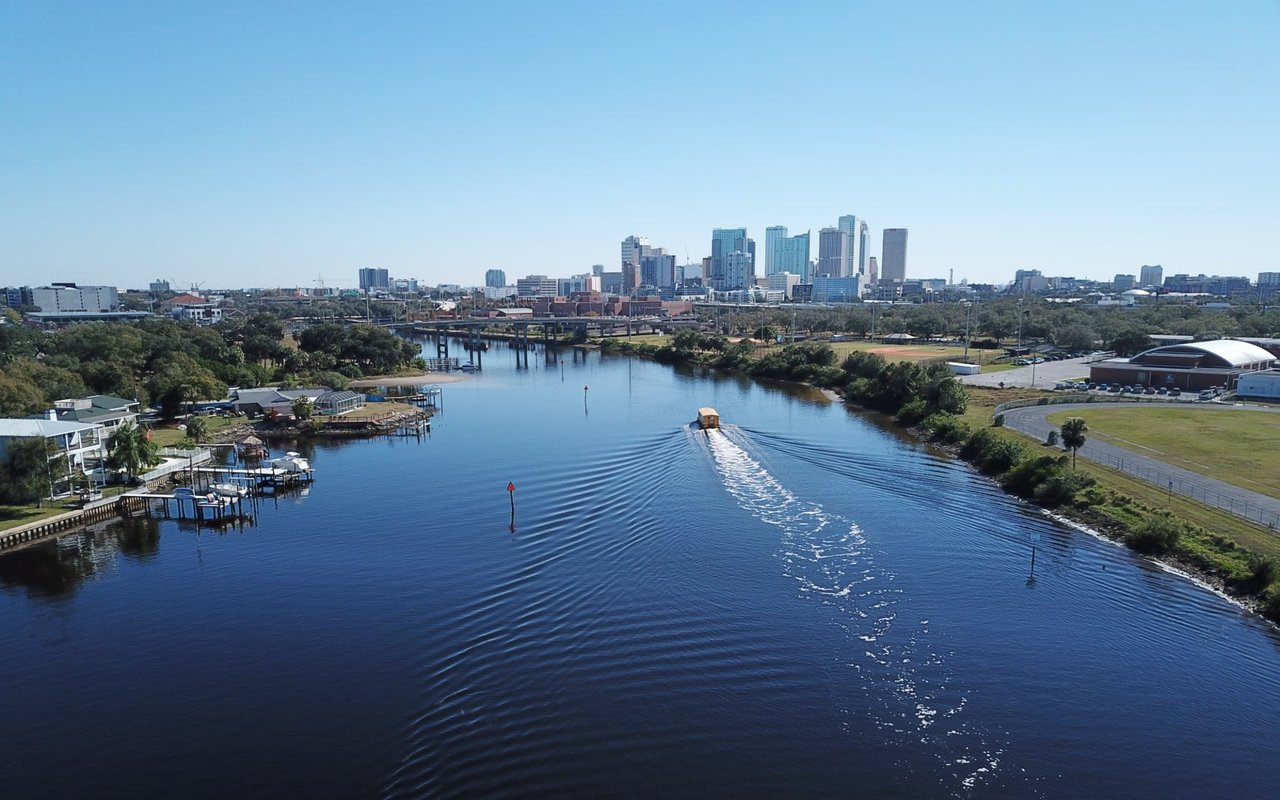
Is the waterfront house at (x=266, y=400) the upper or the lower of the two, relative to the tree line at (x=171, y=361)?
lower

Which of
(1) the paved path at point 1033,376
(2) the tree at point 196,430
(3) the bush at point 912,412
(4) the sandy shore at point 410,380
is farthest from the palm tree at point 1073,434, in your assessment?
(4) the sandy shore at point 410,380

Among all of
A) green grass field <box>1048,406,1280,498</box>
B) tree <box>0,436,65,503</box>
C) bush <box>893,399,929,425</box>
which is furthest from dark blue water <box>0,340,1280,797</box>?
bush <box>893,399,929,425</box>

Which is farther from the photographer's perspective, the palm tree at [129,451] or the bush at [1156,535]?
the palm tree at [129,451]

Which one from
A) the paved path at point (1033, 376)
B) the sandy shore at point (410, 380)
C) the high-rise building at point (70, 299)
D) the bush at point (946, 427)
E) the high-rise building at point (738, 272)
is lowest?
the sandy shore at point (410, 380)

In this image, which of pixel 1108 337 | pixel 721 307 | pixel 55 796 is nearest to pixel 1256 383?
pixel 1108 337

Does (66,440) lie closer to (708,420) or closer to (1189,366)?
(708,420)

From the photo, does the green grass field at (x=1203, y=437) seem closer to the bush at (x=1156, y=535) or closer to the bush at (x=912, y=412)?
the bush at (x=1156, y=535)
